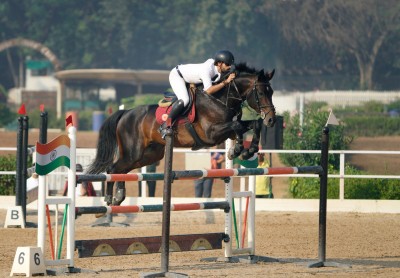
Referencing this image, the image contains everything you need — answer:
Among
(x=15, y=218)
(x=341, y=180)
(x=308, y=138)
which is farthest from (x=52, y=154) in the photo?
(x=308, y=138)

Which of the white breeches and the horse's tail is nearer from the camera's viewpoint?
the white breeches

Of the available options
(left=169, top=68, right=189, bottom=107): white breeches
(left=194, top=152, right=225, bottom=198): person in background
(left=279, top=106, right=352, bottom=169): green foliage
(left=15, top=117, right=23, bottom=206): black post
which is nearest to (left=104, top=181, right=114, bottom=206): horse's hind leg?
(left=169, top=68, right=189, bottom=107): white breeches

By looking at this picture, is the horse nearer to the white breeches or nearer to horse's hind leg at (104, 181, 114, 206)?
horse's hind leg at (104, 181, 114, 206)

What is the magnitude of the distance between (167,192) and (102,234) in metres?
4.68

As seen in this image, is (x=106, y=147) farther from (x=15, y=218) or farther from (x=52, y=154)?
(x=52, y=154)

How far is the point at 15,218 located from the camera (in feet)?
42.5

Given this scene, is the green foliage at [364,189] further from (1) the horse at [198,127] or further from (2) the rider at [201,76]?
(2) the rider at [201,76]

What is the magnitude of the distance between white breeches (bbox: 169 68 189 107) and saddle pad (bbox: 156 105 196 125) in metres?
0.13

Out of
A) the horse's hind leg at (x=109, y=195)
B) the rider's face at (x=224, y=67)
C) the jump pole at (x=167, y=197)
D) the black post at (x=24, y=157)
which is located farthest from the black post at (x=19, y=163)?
the jump pole at (x=167, y=197)

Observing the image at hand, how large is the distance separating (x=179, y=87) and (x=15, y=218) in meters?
3.82

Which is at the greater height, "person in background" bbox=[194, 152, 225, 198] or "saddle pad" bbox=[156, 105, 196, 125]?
"saddle pad" bbox=[156, 105, 196, 125]

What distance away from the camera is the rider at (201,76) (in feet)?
33.7

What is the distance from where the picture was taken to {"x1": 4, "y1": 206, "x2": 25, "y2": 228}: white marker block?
12922mm

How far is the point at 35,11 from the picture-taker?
6981 cm
